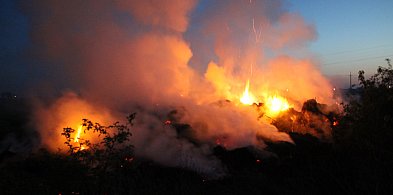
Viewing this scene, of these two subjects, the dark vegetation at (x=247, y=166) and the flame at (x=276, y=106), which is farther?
the flame at (x=276, y=106)

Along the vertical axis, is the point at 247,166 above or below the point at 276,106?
below

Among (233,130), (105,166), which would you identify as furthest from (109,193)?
(233,130)

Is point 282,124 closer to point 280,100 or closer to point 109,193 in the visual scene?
point 280,100

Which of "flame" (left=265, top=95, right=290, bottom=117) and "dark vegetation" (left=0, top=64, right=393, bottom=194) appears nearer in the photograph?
"dark vegetation" (left=0, top=64, right=393, bottom=194)

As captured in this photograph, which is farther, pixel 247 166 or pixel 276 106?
pixel 276 106

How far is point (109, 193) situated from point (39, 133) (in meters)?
14.8

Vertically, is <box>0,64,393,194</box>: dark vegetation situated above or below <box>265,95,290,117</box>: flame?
below

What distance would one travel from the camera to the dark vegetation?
8.09m

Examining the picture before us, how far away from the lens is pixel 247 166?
17125 millimetres

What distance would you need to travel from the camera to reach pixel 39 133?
66.9 ft

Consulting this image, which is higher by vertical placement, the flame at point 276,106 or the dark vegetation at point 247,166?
the flame at point 276,106

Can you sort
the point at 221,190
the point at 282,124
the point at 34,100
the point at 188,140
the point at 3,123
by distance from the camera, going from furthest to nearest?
the point at 282,124
the point at 34,100
the point at 3,123
the point at 188,140
the point at 221,190

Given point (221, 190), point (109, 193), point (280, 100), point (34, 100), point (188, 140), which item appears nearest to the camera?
point (109, 193)

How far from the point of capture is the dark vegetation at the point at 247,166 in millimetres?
8086
